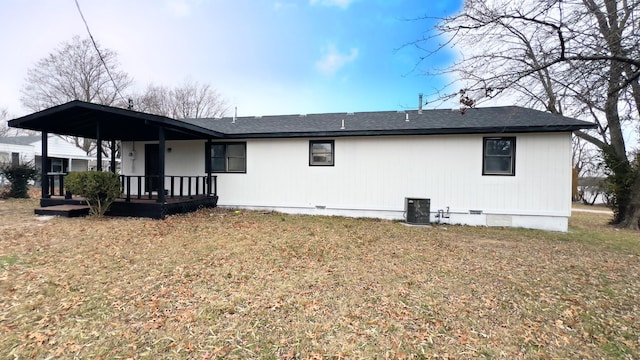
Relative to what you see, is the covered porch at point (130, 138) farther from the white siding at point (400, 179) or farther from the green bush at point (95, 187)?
the white siding at point (400, 179)

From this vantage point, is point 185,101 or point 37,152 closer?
point 37,152

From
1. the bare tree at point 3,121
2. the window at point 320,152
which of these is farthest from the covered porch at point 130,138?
the bare tree at point 3,121

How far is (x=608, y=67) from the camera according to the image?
13.3ft

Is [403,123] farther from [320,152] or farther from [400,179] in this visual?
[320,152]

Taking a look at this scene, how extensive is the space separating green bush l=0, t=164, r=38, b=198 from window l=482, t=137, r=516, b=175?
17285 mm

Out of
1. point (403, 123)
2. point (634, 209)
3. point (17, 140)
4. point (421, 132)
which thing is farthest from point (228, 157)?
point (17, 140)

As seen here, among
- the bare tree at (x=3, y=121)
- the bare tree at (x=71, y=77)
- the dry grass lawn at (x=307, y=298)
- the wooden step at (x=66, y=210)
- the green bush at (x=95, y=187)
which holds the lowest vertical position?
the dry grass lawn at (x=307, y=298)

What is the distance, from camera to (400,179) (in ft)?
27.3

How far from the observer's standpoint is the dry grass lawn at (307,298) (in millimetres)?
2287

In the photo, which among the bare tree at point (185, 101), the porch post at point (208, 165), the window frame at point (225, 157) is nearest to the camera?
the porch post at point (208, 165)

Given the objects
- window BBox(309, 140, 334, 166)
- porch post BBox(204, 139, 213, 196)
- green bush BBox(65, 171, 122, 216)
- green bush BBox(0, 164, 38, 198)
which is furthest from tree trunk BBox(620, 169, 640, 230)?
green bush BBox(0, 164, 38, 198)

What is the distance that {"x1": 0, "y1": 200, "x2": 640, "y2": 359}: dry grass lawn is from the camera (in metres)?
2.29

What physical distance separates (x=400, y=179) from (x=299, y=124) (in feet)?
13.0

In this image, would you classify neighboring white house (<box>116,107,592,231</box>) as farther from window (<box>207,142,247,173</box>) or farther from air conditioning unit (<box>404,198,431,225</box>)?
air conditioning unit (<box>404,198,431,225</box>)
